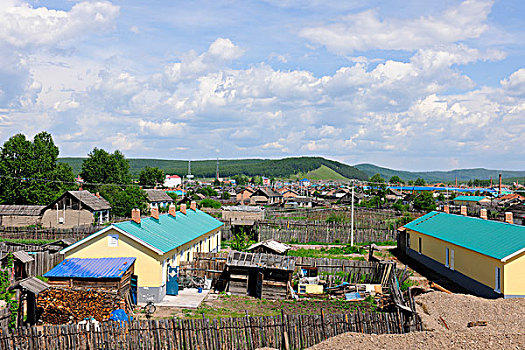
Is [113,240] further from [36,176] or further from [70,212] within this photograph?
[36,176]

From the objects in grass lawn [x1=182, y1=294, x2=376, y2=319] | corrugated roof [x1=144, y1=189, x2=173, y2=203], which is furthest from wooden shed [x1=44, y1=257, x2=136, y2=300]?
corrugated roof [x1=144, y1=189, x2=173, y2=203]

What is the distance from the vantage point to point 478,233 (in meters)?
29.1

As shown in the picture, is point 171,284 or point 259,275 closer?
point 259,275

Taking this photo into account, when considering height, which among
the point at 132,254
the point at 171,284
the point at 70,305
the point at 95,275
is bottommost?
the point at 171,284

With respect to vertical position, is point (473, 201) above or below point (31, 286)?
below

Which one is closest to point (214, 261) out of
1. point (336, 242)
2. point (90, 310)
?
point (90, 310)

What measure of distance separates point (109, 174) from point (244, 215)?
149 feet

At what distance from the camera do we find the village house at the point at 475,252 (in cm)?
2284

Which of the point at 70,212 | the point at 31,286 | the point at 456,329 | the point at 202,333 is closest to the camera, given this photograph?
the point at 202,333

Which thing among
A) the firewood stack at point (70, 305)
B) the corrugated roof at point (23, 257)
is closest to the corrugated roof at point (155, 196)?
the corrugated roof at point (23, 257)

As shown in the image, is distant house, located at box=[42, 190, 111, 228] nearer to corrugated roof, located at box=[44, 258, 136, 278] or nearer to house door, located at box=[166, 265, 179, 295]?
house door, located at box=[166, 265, 179, 295]

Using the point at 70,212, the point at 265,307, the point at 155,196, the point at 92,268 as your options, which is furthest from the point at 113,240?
the point at 155,196

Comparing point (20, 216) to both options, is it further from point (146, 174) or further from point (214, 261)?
point (146, 174)

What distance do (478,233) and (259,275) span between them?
14.1m
